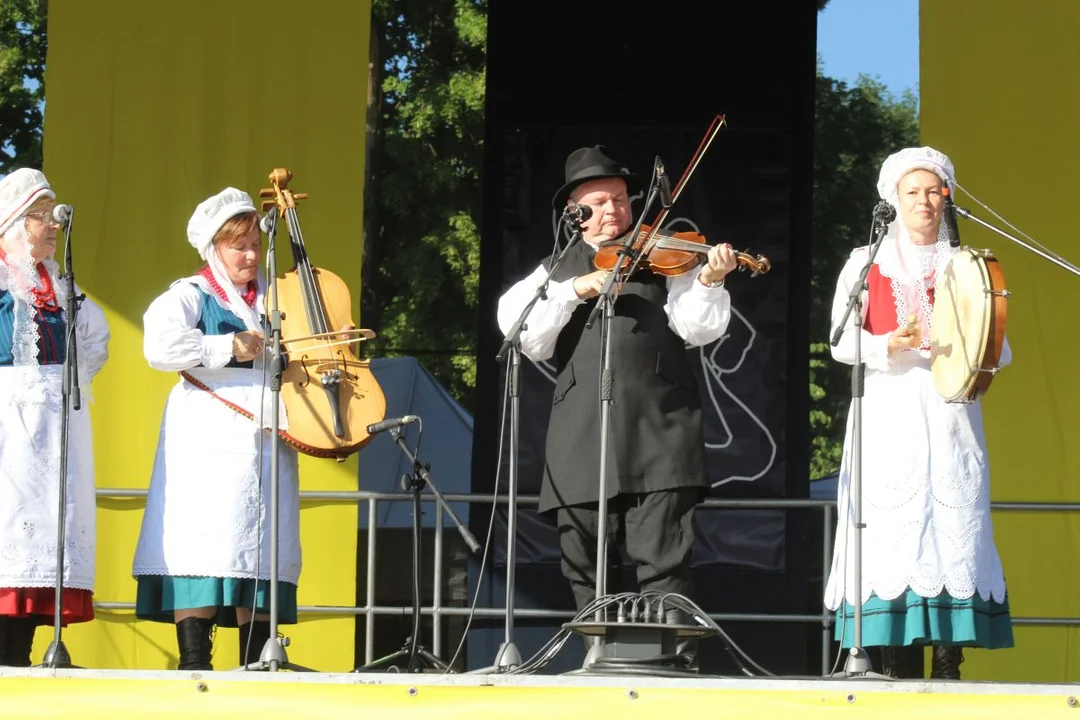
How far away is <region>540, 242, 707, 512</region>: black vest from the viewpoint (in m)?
5.14

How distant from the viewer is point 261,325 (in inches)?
227

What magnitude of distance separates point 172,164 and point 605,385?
2.97 meters

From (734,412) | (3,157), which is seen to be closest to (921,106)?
(734,412)

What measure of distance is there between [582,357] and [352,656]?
2.20 meters

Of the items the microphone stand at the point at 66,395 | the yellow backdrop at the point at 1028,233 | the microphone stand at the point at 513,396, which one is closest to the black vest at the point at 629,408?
the microphone stand at the point at 513,396

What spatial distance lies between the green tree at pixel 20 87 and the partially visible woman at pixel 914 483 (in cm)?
1186

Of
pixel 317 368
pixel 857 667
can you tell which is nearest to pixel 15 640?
pixel 317 368

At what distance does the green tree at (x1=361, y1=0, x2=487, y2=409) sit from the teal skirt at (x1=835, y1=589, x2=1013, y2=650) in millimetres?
10139

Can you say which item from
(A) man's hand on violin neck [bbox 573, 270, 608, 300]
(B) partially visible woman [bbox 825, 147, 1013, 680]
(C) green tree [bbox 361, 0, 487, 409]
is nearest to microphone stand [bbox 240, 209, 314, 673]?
(A) man's hand on violin neck [bbox 573, 270, 608, 300]

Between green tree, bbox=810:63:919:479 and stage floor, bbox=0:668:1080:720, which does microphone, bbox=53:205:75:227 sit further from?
green tree, bbox=810:63:919:479

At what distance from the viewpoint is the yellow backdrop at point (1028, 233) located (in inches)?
272

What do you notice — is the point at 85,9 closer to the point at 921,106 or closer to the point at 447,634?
the point at 921,106

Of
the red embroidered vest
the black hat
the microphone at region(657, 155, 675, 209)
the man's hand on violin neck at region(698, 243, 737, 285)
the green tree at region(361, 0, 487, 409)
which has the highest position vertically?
the green tree at region(361, 0, 487, 409)

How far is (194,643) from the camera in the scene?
5.57m
